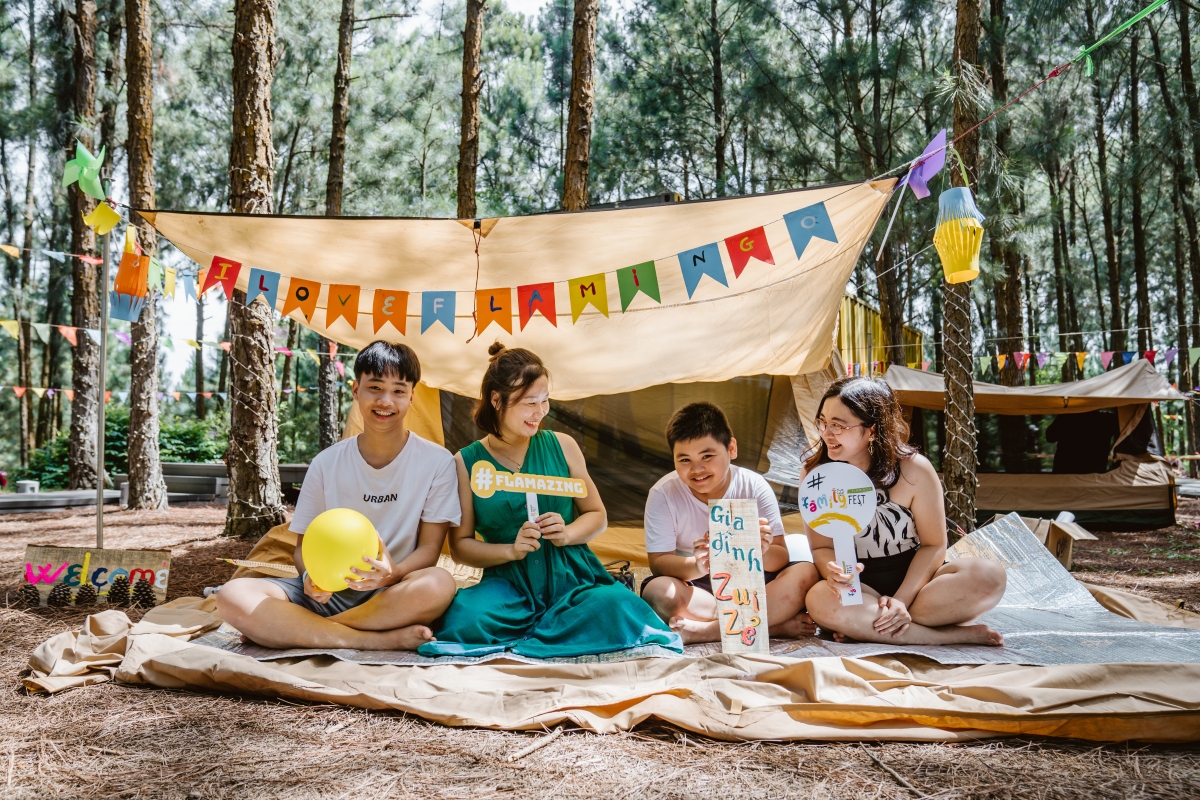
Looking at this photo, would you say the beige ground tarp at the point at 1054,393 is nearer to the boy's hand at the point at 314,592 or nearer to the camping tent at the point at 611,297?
the camping tent at the point at 611,297

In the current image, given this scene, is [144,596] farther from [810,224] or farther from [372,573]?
[810,224]

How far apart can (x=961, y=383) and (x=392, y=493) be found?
362 centimetres

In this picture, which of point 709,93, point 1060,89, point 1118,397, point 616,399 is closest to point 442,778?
point 616,399

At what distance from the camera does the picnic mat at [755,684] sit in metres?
1.67

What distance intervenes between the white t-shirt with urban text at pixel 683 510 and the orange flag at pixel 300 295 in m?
2.06

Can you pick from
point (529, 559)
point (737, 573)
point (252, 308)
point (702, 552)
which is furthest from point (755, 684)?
point (252, 308)

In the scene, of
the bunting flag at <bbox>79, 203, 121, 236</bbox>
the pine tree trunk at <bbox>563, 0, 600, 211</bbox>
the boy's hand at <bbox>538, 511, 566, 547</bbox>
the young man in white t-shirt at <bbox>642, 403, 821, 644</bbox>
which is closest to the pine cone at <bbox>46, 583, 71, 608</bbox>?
the bunting flag at <bbox>79, 203, 121, 236</bbox>

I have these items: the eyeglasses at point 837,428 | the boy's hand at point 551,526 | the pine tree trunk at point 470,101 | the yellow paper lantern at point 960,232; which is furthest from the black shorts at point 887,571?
the pine tree trunk at point 470,101

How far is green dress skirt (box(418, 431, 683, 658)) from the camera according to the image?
225cm

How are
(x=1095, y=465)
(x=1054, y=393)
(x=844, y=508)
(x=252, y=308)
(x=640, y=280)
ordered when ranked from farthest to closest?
(x=1095, y=465) → (x=1054, y=393) → (x=252, y=308) → (x=640, y=280) → (x=844, y=508)

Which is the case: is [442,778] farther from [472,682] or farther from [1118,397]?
[1118,397]

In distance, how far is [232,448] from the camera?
15.7 ft

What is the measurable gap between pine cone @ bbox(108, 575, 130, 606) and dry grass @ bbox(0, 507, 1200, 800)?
3.96 ft

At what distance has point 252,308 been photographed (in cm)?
475
